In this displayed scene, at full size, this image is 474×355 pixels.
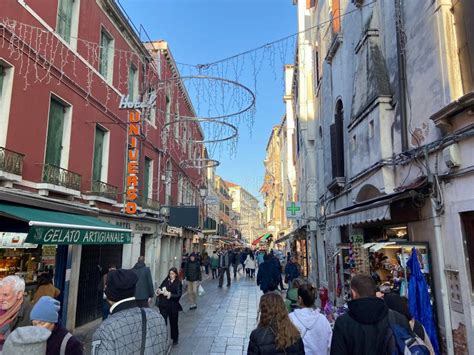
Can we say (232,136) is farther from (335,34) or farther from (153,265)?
(153,265)

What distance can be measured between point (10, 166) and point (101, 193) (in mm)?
3808

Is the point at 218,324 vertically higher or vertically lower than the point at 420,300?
lower

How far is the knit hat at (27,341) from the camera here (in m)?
2.23

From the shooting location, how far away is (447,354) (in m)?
5.71

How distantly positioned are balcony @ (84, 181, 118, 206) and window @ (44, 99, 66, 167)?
1479 mm

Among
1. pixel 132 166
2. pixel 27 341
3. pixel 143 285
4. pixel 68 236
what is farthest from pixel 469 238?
pixel 132 166

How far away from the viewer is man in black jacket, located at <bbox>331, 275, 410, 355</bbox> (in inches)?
117

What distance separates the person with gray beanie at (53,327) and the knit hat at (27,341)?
0.63ft

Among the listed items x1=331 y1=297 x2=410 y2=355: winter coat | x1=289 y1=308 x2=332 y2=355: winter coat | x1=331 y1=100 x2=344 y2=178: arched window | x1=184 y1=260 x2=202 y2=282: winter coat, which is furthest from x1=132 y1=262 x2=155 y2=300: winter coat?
x1=331 y1=100 x2=344 y2=178: arched window

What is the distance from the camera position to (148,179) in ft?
55.7

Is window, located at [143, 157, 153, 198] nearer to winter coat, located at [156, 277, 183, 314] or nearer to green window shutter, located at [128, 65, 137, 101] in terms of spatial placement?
green window shutter, located at [128, 65, 137, 101]

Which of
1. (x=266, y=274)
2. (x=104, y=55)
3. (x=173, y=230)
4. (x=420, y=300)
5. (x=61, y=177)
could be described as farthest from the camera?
(x=173, y=230)

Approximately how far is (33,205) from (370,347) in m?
6.63

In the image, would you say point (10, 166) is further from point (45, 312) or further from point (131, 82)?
point (131, 82)
